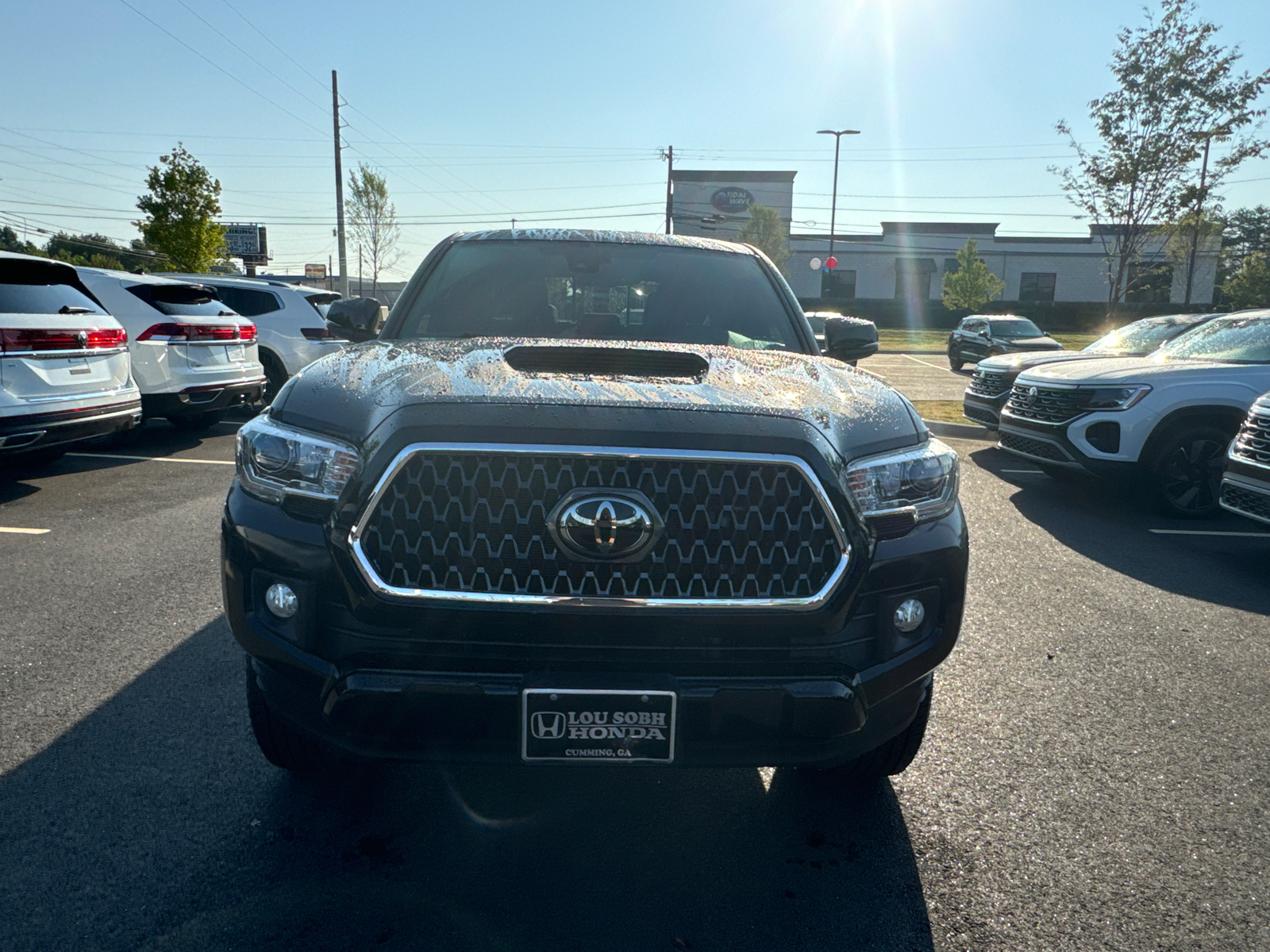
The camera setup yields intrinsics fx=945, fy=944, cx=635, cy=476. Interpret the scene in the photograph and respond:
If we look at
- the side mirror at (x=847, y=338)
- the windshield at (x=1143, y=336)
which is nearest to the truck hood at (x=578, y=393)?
the side mirror at (x=847, y=338)

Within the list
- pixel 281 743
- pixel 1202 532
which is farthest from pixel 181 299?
pixel 1202 532

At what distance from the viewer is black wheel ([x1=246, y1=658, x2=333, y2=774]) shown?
2.65m

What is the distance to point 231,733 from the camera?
3.22 m

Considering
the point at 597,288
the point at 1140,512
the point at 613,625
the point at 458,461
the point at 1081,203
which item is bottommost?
the point at 1140,512

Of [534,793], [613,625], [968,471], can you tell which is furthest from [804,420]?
[968,471]

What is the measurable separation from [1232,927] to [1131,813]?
1.81 ft

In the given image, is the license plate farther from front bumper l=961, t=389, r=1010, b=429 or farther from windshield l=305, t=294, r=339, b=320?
windshield l=305, t=294, r=339, b=320

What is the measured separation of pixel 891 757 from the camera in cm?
276

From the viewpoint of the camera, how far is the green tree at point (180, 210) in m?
35.8

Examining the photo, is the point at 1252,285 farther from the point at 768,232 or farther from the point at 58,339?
the point at 58,339

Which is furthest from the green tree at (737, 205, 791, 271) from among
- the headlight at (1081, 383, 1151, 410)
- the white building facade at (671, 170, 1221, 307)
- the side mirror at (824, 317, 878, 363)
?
the side mirror at (824, 317, 878, 363)

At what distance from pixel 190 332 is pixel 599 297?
7015 millimetres

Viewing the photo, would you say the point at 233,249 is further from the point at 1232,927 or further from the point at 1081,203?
the point at 1232,927

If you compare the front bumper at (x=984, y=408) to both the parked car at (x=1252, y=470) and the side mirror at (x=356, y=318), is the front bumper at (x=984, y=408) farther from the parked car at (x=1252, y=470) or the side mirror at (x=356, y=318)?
the side mirror at (x=356, y=318)
